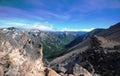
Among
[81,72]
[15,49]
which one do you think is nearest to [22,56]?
[15,49]

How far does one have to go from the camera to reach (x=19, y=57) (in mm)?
32156

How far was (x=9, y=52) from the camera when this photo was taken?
31.2 m

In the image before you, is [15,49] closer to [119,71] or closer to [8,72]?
[8,72]

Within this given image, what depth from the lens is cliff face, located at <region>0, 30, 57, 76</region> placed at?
98.0ft

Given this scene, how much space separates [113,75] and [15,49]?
51.9 meters

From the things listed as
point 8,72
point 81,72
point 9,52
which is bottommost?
point 81,72

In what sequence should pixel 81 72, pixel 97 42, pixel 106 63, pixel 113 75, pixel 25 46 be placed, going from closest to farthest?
1. pixel 25 46
2. pixel 81 72
3. pixel 113 75
4. pixel 106 63
5. pixel 97 42

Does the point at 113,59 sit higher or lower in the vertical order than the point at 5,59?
lower

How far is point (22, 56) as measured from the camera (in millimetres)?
32781

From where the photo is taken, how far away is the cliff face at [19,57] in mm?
29875

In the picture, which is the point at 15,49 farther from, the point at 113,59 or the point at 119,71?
the point at 113,59

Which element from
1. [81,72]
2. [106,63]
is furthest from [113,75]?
[81,72]

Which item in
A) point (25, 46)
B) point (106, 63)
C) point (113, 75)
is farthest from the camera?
point (106, 63)

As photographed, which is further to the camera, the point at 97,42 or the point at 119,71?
the point at 97,42
